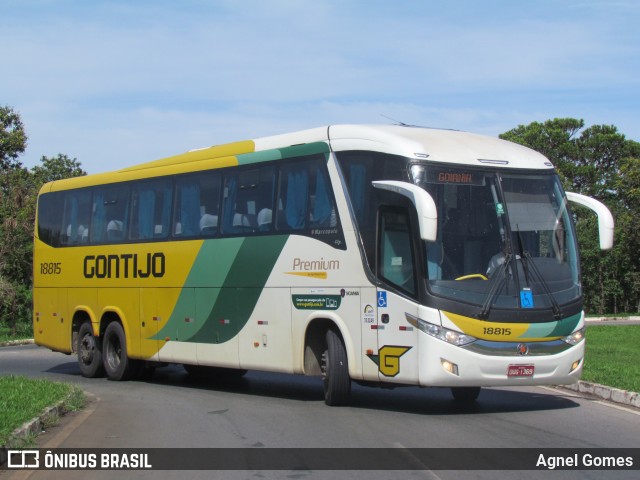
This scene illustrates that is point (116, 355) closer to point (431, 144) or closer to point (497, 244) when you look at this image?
point (431, 144)

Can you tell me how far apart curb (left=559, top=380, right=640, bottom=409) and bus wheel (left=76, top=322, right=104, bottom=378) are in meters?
9.44

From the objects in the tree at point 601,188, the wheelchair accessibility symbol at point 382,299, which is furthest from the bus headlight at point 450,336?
the tree at point 601,188

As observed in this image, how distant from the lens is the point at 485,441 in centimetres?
1019

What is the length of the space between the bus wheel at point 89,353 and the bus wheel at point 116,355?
0.91ft

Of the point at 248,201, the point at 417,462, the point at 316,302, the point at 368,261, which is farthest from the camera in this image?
the point at 248,201

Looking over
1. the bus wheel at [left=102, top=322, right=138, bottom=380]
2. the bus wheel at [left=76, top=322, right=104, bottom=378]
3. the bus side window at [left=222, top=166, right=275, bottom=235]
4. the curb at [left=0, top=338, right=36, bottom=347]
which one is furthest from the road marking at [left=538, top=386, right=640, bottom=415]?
the curb at [left=0, top=338, right=36, bottom=347]

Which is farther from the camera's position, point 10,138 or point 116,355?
point 10,138

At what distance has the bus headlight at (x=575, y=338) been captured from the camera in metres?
12.3

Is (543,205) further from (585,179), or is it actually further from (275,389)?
(585,179)

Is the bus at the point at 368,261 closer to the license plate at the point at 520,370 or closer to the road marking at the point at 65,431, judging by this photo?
the license plate at the point at 520,370

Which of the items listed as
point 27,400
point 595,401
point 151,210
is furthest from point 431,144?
point 151,210

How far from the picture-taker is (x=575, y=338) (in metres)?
12.4

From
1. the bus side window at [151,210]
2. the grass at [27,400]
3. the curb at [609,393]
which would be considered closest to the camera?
the grass at [27,400]

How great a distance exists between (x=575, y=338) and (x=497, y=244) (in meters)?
1.66
